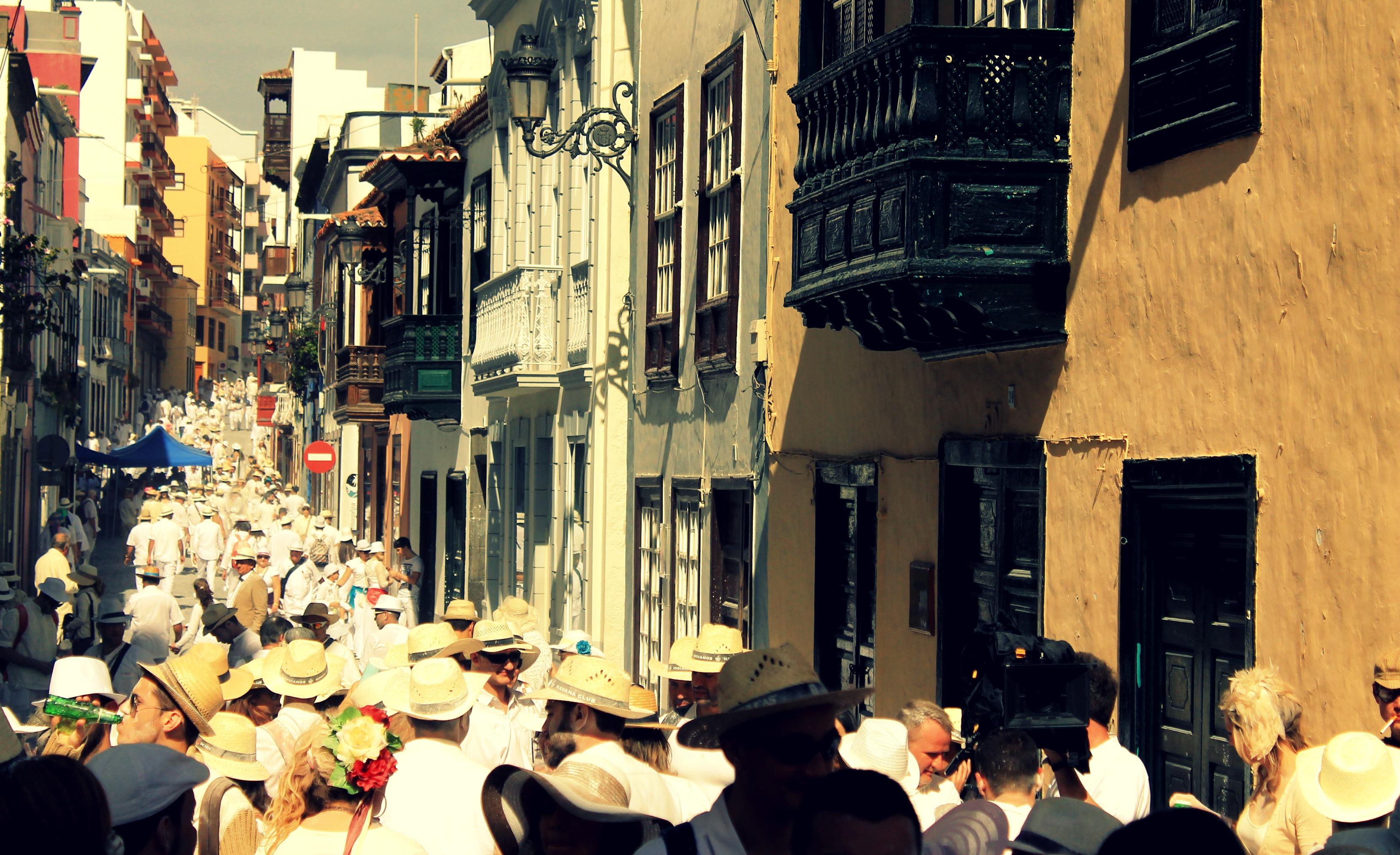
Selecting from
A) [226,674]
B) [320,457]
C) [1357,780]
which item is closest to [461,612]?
[226,674]

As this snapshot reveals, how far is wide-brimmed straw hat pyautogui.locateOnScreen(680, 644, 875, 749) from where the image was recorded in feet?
14.1

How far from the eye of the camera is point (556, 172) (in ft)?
64.7

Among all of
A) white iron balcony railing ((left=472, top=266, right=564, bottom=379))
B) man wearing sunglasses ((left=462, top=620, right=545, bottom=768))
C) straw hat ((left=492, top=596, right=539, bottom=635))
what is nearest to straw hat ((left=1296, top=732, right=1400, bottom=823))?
man wearing sunglasses ((left=462, top=620, right=545, bottom=768))

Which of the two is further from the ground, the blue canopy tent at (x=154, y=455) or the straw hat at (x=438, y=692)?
the blue canopy tent at (x=154, y=455)

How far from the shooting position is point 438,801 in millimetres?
6160

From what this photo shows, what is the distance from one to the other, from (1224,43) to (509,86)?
9260 millimetres

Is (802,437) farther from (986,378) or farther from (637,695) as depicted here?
(637,695)

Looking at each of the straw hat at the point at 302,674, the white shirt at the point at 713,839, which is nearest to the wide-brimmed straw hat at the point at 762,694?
the white shirt at the point at 713,839

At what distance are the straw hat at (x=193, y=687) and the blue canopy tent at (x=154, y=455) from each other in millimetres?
34594

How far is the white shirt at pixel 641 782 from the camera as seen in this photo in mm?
6102

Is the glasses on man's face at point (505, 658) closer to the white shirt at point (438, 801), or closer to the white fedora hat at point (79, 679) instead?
the white fedora hat at point (79, 679)

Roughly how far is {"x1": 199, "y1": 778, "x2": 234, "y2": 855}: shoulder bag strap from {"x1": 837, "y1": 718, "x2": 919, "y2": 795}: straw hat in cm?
217

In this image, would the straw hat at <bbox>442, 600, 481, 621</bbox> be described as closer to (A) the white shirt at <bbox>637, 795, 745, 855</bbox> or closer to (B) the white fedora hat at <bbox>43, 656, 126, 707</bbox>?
(B) the white fedora hat at <bbox>43, 656, 126, 707</bbox>

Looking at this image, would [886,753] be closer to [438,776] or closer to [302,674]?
[438,776]
